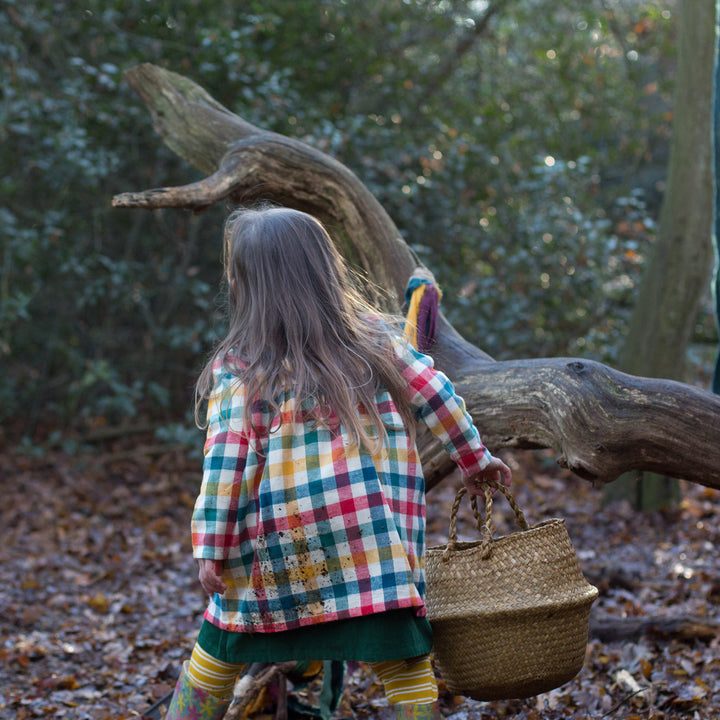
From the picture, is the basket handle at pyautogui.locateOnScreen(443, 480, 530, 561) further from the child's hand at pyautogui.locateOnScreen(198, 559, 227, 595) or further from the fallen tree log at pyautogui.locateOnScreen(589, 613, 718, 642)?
the fallen tree log at pyautogui.locateOnScreen(589, 613, 718, 642)

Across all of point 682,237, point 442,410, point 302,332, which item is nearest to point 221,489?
point 302,332

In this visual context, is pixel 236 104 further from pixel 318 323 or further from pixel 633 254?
pixel 318 323

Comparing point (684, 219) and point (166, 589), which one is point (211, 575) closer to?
point (166, 589)

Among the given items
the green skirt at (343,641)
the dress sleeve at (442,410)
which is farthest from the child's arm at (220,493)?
the dress sleeve at (442,410)

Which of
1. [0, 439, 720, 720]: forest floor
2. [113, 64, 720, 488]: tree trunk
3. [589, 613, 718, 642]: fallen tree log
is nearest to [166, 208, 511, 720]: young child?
[113, 64, 720, 488]: tree trunk

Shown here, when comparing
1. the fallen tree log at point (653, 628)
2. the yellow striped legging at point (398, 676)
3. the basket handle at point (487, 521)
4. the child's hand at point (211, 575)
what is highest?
the basket handle at point (487, 521)

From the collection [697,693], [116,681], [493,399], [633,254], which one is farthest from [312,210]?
[633,254]

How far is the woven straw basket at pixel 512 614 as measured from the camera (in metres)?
2.27

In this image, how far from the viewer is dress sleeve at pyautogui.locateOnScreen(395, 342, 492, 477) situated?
94.0 inches

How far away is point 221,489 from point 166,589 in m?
3.18

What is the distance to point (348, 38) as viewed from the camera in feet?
27.6

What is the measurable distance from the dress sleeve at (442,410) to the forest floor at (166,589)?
0.86m

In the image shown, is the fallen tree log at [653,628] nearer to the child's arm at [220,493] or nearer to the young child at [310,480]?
the young child at [310,480]

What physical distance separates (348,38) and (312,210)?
17.7 ft
